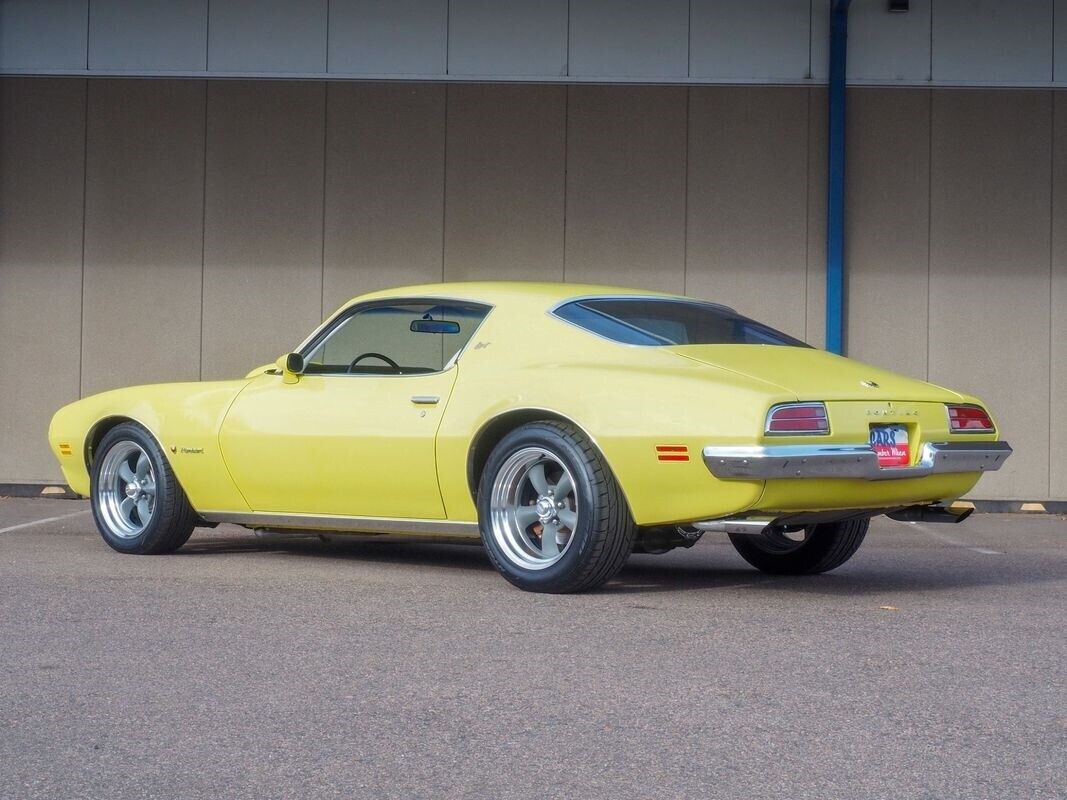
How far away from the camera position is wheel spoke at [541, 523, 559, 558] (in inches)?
240

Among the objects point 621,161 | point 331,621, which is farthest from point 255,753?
point 621,161

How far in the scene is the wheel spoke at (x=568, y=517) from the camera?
19.7ft

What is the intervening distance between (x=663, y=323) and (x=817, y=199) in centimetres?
677

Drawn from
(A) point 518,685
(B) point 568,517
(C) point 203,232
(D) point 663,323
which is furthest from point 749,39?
(A) point 518,685

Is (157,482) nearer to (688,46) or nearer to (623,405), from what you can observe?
(623,405)

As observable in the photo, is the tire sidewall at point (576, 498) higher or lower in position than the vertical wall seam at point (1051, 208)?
lower

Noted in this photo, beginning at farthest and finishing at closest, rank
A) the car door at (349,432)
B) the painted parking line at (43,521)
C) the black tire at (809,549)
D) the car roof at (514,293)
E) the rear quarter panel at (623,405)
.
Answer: the painted parking line at (43,521) < the black tire at (809,549) < the car roof at (514,293) < the car door at (349,432) < the rear quarter panel at (623,405)

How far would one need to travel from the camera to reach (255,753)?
3.50 m

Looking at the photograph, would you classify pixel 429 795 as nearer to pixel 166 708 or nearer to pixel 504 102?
pixel 166 708

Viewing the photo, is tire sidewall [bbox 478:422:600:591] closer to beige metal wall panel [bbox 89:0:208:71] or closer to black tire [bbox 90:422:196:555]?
black tire [bbox 90:422:196:555]

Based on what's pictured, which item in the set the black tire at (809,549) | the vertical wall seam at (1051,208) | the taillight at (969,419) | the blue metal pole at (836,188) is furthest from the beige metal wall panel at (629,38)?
the taillight at (969,419)

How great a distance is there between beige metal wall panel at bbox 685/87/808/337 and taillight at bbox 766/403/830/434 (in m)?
7.26

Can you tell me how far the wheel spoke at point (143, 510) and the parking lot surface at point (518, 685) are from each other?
1.78 feet

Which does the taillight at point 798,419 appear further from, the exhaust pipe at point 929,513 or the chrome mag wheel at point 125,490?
the chrome mag wheel at point 125,490
